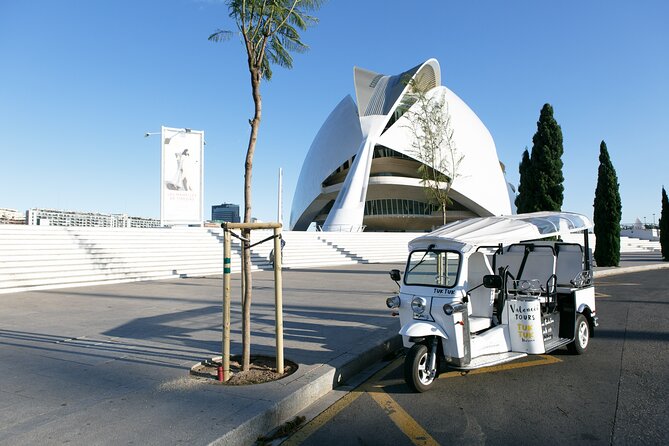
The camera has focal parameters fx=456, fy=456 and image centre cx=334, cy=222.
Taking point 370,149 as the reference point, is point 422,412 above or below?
below

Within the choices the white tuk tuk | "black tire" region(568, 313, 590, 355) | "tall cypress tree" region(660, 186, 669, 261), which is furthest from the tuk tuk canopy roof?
"tall cypress tree" region(660, 186, 669, 261)

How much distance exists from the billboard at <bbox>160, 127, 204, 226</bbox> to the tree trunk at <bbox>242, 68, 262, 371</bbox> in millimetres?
16068

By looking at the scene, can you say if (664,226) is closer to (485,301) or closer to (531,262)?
(531,262)

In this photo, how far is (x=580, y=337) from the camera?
6.30 meters

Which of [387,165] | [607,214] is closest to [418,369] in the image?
[607,214]

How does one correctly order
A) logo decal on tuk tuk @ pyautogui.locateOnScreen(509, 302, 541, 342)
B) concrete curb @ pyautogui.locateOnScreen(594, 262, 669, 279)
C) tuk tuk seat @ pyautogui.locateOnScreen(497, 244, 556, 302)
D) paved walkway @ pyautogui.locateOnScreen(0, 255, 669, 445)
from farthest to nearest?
1. concrete curb @ pyautogui.locateOnScreen(594, 262, 669, 279)
2. tuk tuk seat @ pyautogui.locateOnScreen(497, 244, 556, 302)
3. logo decal on tuk tuk @ pyautogui.locateOnScreen(509, 302, 541, 342)
4. paved walkway @ pyautogui.locateOnScreen(0, 255, 669, 445)

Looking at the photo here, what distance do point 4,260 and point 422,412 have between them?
42.4 feet

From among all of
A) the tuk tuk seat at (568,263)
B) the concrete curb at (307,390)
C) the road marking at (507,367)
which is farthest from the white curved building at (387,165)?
the concrete curb at (307,390)

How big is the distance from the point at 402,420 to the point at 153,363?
2952 millimetres

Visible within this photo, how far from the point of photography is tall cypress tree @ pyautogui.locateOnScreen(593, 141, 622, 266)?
23.6m

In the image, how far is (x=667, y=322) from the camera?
8.55 meters

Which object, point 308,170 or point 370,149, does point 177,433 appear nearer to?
point 370,149

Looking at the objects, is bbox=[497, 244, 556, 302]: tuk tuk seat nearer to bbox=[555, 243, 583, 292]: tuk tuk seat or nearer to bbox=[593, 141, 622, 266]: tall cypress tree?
bbox=[555, 243, 583, 292]: tuk tuk seat

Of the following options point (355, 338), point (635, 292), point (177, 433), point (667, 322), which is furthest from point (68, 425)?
point (635, 292)
